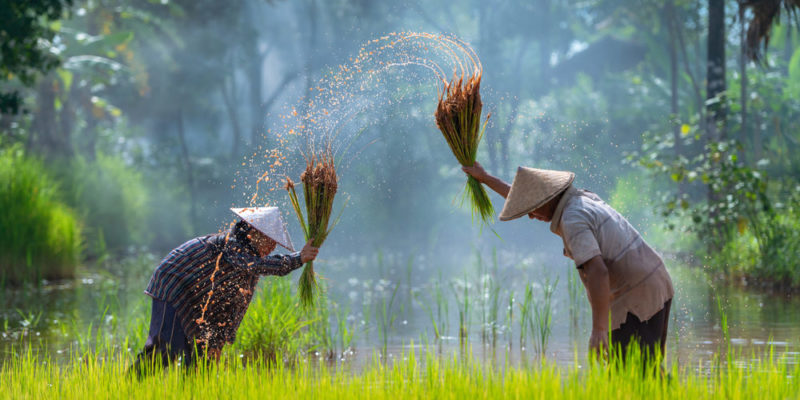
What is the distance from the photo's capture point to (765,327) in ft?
27.3

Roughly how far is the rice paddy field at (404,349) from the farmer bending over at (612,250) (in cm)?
25

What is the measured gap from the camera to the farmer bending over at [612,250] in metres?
4.29

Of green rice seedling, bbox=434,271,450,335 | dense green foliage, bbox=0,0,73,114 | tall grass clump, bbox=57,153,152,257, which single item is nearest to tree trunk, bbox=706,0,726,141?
green rice seedling, bbox=434,271,450,335

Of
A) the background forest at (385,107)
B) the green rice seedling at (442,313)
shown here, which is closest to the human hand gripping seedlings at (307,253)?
the green rice seedling at (442,313)

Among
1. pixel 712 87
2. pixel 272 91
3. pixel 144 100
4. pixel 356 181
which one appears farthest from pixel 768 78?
pixel 144 100

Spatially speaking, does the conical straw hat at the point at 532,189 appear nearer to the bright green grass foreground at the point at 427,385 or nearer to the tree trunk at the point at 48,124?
the bright green grass foreground at the point at 427,385

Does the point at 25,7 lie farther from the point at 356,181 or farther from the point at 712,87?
the point at 356,181

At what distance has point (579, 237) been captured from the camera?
13.8ft

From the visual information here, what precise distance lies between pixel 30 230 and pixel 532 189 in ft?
37.4

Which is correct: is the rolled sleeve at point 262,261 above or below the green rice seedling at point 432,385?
above

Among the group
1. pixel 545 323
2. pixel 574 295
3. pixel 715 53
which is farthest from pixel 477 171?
pixel 715 53

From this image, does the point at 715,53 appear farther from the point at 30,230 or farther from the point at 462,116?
the point at 30,230

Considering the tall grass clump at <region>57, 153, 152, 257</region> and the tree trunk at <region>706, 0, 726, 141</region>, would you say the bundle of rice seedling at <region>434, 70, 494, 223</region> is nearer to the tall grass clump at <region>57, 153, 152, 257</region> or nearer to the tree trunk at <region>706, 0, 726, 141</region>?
the tree trunk at <region>706, 0, 726, 141</region>

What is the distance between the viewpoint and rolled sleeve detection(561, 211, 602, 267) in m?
4.14
